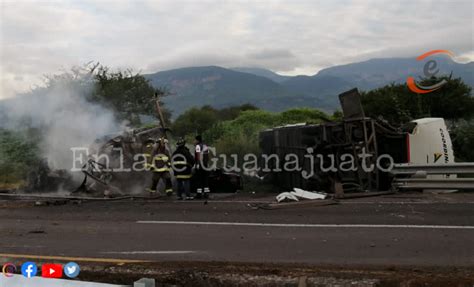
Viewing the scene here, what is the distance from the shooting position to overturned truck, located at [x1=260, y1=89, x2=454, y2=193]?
41.2 feet

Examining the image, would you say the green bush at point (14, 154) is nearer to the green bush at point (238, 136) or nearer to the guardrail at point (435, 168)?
the green bush at point (238, 136)

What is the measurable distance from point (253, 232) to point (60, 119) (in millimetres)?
8495

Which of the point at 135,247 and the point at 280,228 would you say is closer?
the point at 135,247

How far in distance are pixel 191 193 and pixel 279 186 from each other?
2836mm

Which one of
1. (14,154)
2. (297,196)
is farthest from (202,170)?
(14,154)

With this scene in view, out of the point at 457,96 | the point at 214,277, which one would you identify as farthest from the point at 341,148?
the point at 457,96

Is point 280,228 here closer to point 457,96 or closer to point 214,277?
point 214,277

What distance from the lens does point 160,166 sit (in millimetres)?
12992

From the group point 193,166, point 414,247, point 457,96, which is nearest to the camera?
point 414,247

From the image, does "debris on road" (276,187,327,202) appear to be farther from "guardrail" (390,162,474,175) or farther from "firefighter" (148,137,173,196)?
"firefighter" (148,137,173,196)

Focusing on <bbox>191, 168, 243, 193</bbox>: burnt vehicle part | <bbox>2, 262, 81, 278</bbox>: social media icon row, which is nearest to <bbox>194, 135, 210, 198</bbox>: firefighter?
<bbox>191, 168, 243, 193</bbox>: burnt vehicle part

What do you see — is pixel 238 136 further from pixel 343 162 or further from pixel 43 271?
pixel 43 271

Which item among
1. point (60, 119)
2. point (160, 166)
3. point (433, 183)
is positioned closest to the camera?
point (433, 183)

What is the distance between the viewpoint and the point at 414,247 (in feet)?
22.1
